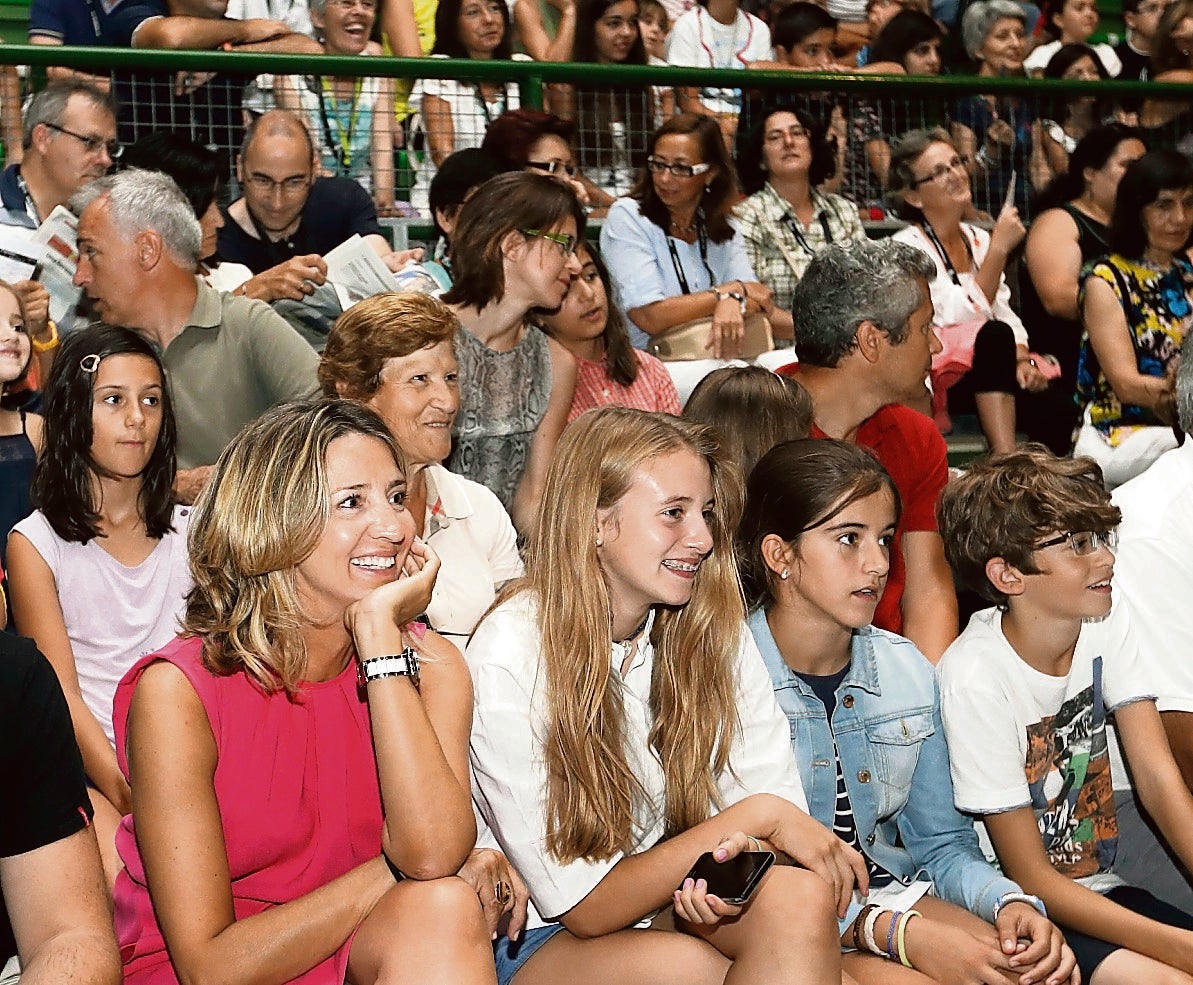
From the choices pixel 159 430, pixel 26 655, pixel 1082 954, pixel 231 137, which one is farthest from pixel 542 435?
pixel 26 655

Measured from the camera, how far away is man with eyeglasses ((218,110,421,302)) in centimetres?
468

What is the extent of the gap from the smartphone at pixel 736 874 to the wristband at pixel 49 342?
2.46 metres

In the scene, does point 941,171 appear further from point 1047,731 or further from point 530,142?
point 1047,731

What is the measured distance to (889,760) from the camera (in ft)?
9.48

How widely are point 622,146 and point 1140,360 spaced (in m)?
1.88

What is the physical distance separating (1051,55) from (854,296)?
4.38 meters

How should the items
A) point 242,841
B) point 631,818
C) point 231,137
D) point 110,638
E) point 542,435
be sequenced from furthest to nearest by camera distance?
1. point 231,137
2. point 542,435
3. point 110,638
4. point 631,818
5. point 242,841

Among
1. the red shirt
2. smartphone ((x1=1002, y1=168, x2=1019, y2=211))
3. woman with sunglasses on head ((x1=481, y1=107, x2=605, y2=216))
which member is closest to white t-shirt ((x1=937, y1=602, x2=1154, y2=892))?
the red shirt

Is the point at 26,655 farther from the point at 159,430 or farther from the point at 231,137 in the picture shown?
the point at 231,137

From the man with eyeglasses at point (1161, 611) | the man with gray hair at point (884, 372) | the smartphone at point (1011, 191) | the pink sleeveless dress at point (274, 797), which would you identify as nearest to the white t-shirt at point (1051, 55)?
the smartphone at point (1011, 191)

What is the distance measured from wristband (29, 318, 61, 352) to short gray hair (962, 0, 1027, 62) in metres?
4.72

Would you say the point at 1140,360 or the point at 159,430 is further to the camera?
the point at 1140,360

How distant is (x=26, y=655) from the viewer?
194 centimetres

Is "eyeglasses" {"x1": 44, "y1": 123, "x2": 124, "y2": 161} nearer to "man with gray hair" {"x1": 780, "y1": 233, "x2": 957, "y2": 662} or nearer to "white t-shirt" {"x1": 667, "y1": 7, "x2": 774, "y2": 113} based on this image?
"man with gray hair" {"x1": 780, "y1": 233, "x2": 957, "y2": 662}
